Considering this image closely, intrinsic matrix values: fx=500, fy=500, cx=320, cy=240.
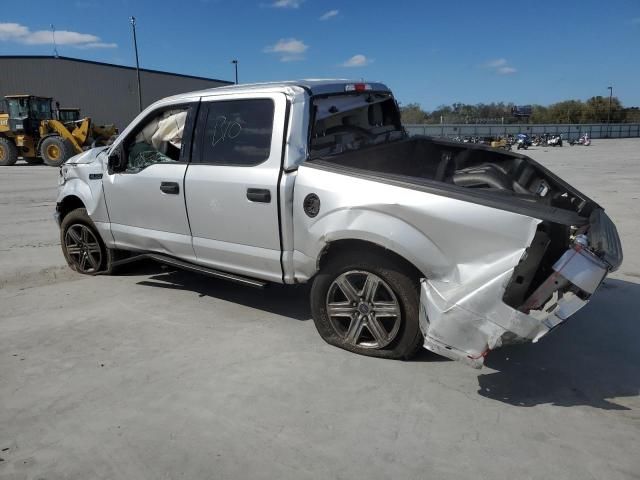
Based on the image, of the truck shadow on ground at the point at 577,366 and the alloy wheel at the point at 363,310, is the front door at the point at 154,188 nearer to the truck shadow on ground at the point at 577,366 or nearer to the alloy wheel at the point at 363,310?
the alloy wheel at the point at 363,310

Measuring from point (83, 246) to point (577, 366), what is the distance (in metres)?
4.98

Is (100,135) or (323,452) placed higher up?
(100,135)

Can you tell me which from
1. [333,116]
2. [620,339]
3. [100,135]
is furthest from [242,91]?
[100,135]

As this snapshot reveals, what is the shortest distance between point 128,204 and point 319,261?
224 centimetres

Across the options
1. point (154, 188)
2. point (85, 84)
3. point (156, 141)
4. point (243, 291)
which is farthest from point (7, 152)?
point (85, 84)

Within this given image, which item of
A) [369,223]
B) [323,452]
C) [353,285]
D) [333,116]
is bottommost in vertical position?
[323,452]

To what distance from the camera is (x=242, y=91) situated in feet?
13.3

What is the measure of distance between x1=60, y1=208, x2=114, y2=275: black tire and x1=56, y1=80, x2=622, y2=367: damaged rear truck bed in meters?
0.02

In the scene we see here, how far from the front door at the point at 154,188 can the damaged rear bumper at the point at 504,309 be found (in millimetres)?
2431

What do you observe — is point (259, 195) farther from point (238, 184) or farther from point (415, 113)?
point (415, 113)

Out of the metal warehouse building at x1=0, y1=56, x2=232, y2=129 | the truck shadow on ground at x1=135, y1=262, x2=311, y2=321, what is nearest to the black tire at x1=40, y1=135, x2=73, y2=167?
the truck shadow on ground at x1=135, y1=262, x2=311, y2=321

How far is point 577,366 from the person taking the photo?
342 cm

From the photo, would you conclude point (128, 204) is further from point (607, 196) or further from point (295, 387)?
point (607, 196)

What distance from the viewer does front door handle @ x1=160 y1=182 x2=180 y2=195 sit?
14.2 ft
